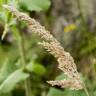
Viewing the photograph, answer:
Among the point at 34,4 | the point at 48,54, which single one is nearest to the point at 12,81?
the point at 34,4

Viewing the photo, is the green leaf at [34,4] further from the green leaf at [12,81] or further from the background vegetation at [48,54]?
the green leaf at [12,81]

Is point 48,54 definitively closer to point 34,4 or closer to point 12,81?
point 12,81

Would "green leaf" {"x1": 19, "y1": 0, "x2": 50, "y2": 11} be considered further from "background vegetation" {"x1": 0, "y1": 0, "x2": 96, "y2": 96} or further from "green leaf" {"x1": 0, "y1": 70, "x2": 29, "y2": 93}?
"green leaf" {"x1": 0, "y1": 70, "x2": 29, "y2": 93}

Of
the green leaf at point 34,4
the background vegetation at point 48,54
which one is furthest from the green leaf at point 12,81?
the green leaf at point 34,4

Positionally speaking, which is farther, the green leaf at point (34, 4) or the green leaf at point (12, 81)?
the green leaf at point (12, 81)

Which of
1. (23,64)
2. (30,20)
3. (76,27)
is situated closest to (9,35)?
(76,27)

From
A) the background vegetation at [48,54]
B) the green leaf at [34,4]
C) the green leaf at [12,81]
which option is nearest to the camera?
the green leaf at [34,4]
